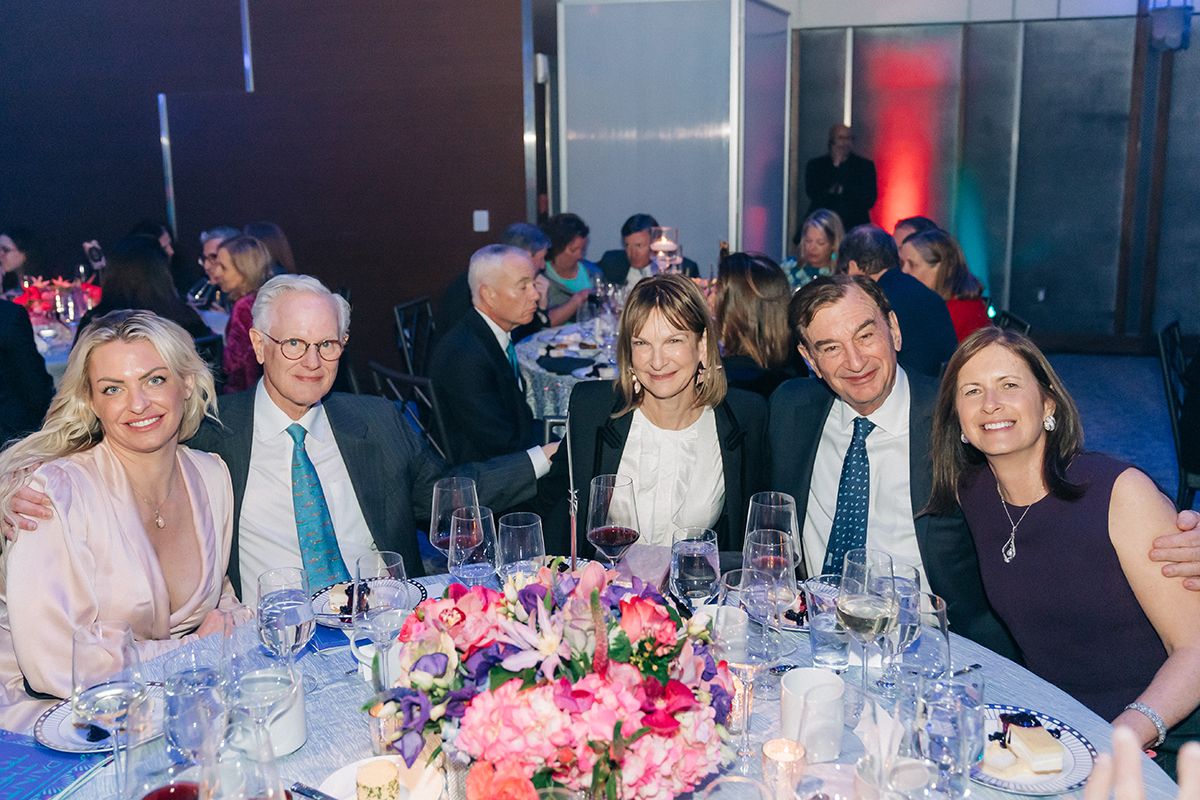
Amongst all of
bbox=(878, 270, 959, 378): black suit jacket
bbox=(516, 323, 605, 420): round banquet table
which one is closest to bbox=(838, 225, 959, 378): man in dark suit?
bbox=(878, 270, 959, 378): black suit jacket

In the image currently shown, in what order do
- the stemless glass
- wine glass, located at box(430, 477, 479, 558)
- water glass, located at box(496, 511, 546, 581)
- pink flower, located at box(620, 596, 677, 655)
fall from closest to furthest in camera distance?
pink flower, located at box(620, 596, 677, 655), water glass, located at box(496, 511, 546, 581), the stemless glass, wine glass, located at box(430, 477, 479, 558)

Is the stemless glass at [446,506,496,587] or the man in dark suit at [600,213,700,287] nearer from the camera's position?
the stemless glass at [446,506,496,587]

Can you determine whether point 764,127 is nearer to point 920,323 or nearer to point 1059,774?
point 920,323

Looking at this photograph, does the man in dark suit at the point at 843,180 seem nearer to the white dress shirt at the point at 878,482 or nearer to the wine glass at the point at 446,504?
the white dress shirt at the point at 878,482

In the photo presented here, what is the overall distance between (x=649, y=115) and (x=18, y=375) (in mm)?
5001

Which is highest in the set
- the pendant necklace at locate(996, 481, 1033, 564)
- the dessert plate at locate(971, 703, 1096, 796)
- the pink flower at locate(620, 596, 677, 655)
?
the pink flower at locate(620, 596, 677, 655)

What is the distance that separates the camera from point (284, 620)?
70.2 inches

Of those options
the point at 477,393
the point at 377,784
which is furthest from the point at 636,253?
the point at 377,784

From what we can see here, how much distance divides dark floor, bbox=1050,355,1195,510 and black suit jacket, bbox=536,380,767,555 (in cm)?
374

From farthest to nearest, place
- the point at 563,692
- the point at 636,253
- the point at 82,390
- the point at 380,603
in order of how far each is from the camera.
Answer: the point at 636,253, the point at 82,390, the point at 380,603, the point at 563,692

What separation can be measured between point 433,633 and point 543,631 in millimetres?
169

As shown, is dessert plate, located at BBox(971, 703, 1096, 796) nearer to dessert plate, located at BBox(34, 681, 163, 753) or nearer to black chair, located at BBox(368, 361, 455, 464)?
dessert plate, located at BBox(34, 681, 163, 753)

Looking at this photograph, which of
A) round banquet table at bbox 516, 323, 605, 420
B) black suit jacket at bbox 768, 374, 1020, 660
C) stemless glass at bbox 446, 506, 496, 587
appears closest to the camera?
stemless glass at bbox 446, 506, 496, 587

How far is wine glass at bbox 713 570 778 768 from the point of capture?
1.72 metres
